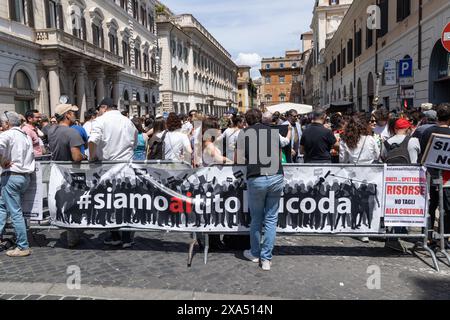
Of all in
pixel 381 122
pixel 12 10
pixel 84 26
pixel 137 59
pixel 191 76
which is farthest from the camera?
pixel 191 76

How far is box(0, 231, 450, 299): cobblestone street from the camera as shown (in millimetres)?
4012

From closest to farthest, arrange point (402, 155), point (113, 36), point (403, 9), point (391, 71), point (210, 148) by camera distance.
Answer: point (402, 155), point (210, 148), point (391, 71), point (403, 9), point (113, 36)

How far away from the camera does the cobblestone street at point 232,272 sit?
13.2 ft

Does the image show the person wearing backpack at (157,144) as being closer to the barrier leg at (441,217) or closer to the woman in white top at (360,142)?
the woman in white top at (360,142)

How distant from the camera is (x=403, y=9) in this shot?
1712 centimetres

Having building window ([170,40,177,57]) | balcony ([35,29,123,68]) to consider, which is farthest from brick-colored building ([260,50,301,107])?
balcony ([35,29,123,68])

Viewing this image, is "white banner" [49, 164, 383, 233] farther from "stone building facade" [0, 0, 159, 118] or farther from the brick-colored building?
the brick-colored building

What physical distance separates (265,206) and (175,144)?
7.27ft

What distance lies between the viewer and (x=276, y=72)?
132625 millimetres

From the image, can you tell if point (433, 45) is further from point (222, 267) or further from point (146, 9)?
point (146, 9)

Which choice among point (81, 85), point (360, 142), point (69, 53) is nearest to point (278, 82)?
point (81, 85)

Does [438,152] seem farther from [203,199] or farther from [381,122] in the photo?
[381,122]

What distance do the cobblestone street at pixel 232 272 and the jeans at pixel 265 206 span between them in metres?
0.34

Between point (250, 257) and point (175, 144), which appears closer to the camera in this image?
point (250, 257)
